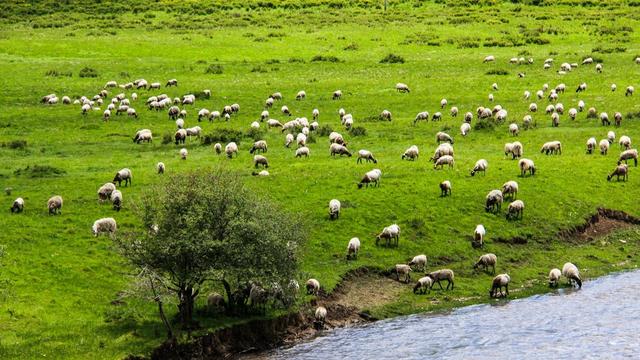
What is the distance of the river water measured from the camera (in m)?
34.8

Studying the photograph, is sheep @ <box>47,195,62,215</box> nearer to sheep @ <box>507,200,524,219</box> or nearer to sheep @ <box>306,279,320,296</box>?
sheep @ <box>306,279,320,296</box>

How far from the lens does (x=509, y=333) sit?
37000 millimetres

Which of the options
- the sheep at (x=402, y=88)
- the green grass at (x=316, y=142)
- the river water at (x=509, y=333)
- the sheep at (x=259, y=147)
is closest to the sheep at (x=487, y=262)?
the green grass at (x=316, y=142)

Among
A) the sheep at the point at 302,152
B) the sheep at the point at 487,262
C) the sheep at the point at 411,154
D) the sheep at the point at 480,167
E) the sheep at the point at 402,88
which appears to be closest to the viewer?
the sheep at the point at 487,262

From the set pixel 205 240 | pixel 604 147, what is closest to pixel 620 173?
pixel 604 147

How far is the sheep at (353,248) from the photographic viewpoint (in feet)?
142

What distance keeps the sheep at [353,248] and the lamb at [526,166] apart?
584 inches

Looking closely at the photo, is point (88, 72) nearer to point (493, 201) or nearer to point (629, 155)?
point (493, 201)

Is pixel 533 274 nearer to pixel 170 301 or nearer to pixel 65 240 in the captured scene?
pixel 170 301

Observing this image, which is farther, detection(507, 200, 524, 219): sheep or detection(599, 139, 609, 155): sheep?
detection(599, 139, 609, 155): sheep

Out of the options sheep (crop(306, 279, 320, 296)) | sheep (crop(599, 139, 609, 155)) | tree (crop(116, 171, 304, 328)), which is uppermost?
tree (crop(116, 171, 304, 328))

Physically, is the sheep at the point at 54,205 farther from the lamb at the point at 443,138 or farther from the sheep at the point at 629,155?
the sheep at the point at 629,155

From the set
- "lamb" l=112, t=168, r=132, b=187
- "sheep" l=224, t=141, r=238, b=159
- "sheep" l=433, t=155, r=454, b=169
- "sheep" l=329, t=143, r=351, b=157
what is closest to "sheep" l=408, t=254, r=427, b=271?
"sheep" l=433, t=155, r=454, b=169

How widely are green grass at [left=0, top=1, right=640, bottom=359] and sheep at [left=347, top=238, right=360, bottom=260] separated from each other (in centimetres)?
33
